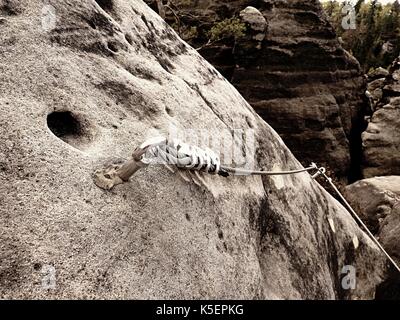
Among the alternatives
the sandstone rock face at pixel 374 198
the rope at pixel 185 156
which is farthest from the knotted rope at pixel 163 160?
the sandstone rock face at pixel 374 198

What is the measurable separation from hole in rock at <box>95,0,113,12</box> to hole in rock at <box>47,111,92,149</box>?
1517 mm

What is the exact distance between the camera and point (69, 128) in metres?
2.87

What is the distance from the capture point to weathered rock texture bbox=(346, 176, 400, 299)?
811 centimetres

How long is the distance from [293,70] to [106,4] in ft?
41.6

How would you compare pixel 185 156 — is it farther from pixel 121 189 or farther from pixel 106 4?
pixel 106 4

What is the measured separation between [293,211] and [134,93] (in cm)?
207

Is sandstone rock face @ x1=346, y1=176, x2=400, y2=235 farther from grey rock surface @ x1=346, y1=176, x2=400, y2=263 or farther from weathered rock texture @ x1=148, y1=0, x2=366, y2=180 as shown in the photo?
weathered rock texture @ x1=148, y1=0, x2=366, y2=180

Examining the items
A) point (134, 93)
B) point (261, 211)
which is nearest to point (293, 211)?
point (261, 211)

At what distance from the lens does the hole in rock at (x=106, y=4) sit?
13.0 feet

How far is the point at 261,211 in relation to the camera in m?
3.98

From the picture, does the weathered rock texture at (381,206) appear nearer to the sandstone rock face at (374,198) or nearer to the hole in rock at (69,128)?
the sandstone rock face at (374,198)

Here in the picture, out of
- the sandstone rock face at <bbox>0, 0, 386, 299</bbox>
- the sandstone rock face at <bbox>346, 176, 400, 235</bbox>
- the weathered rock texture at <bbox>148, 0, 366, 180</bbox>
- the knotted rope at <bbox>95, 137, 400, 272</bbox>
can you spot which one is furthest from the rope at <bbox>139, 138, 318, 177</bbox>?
the weathered rock texture at <bbox>148, 0, 366, 180</bbox>
